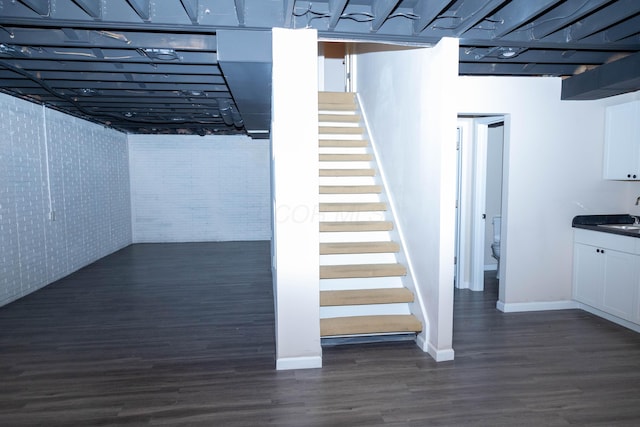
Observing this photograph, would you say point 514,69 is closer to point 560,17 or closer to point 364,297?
point 560,17

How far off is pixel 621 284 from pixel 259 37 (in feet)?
13.2

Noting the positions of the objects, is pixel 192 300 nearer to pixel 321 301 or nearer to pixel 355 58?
pixel 321 301

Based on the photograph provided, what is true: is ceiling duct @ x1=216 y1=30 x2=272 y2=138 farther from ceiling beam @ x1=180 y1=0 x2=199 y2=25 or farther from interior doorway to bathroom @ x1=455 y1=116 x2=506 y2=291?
interior doorway to bathroom @ x1=455 y1=116 x2=506 y2=291

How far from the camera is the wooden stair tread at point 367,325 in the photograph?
3.37 meters

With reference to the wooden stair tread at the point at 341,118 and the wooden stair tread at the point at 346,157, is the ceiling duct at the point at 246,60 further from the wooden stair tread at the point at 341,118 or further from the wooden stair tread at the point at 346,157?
the wooden stair tread at the point at 341,118

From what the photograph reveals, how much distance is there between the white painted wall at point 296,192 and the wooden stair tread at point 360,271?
60 centimetres

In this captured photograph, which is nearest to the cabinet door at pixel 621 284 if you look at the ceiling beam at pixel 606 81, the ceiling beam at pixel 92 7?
the ceiling beam at pixel 606 81

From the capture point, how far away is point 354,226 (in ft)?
13.6

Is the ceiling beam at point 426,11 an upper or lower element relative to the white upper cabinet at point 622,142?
upper

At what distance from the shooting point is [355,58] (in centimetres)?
667

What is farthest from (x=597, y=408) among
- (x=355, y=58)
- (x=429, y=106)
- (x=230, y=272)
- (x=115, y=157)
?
(x=115, y=157)

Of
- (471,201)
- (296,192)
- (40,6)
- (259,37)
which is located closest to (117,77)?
(40,6)

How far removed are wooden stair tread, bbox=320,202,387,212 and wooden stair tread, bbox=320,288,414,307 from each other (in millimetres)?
958

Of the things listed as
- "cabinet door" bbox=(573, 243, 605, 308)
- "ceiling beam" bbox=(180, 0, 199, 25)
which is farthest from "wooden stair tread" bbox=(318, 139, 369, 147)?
"cabinet door" bbox=(573, 243, 605, 308)
